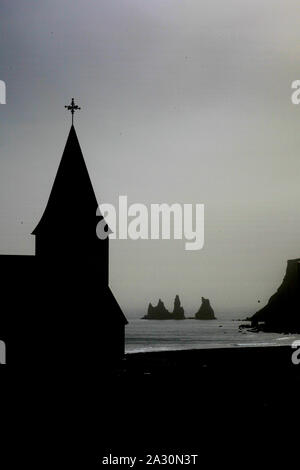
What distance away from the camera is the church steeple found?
132 feet

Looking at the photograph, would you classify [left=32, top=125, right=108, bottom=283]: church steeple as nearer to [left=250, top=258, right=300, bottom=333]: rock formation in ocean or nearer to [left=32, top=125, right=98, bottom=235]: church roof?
[left=32, top=125, right=98, bottom=235]: church roof

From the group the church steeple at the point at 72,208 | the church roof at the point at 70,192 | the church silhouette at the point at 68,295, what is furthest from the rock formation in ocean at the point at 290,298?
the church roof at the point at 70,192

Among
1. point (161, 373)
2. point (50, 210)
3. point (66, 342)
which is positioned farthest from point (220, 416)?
point (50, 210)

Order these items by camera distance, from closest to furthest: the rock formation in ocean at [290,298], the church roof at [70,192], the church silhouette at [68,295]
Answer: the church silhouette at [68,295] → the church roof at [70,192] → the rock formation in ocean at [290,298]

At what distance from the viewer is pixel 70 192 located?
4031 cm

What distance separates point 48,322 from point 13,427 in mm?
19070

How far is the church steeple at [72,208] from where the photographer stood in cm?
4034

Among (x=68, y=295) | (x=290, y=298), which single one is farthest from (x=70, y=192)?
(x=290, y=298)

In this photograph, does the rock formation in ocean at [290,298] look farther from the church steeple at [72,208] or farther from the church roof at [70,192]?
the church roof at [70,192]

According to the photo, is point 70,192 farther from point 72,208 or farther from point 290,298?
point 290,298

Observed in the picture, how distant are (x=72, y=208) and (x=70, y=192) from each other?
965 millimetres

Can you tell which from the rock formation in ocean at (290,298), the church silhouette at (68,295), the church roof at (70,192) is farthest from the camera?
the rock formation in ocean at (290,298)

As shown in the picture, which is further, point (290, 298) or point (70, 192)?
point (290, 298)

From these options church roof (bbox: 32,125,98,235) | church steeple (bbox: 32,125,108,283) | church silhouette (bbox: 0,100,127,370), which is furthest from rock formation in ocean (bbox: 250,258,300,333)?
church roof (bbox: 32,125,98,235)
